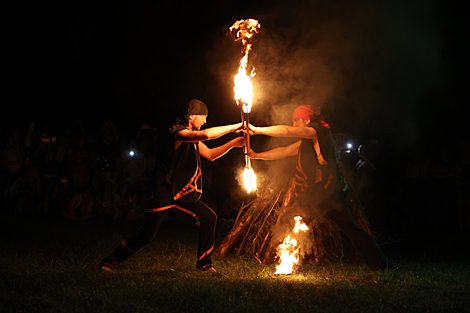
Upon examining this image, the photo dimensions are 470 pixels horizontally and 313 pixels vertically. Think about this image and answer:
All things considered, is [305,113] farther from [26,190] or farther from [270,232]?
[26,190]

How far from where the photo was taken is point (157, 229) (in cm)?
520

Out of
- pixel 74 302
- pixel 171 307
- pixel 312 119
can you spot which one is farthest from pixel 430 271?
pixel 74 302

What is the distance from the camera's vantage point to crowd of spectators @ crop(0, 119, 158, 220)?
397 inches

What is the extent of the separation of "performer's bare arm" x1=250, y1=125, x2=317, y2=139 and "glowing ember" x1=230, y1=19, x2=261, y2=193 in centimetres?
14

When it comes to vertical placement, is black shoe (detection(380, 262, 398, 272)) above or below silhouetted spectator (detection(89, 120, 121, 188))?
below

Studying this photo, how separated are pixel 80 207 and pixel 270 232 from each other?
16.7 feet

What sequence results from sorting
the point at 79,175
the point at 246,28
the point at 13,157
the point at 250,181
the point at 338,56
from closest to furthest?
the point at 250,181 → the point at 246,28 → the point at 338,56 → the point at 79,175 → the point at 13,157

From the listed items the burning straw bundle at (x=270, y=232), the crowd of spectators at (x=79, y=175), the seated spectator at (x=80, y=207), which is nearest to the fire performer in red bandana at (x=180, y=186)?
the burning straw bundle at (x=270, y=232)

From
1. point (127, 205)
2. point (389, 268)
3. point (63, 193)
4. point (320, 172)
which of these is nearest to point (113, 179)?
point (127, 205)

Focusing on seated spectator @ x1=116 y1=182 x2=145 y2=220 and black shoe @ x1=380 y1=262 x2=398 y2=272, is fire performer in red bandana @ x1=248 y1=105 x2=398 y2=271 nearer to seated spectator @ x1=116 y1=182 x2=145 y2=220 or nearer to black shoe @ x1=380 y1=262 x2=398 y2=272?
black shoe @ x1=380 y1=262 x2=398 y2=272

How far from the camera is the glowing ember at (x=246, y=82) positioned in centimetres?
521

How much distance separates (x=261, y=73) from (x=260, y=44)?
441 millimetres

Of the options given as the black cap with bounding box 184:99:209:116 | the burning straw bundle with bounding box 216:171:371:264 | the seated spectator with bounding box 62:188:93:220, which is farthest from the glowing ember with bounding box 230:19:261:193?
the seated spectator with bounding box 62:188:93:220

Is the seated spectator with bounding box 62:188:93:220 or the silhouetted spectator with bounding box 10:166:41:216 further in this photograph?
the silhouetted spectator with bounding box 10:166:41:216
